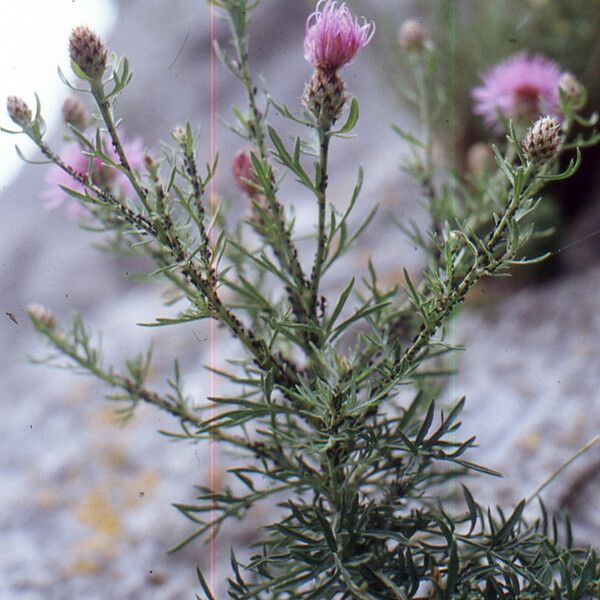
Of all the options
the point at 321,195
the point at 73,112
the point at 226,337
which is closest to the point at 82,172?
the point at 73,112

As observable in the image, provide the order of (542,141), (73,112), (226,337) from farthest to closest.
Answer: (226,337) → (73,112) → (542,141)

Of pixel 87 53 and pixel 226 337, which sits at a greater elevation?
pixel 226 337

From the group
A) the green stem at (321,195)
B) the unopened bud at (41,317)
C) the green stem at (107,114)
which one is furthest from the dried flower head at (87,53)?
the unopened bud at (41,317)

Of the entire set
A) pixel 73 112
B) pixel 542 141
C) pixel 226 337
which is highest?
pixel 226 337

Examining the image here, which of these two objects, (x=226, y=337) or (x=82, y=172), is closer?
(x=82, y=172)

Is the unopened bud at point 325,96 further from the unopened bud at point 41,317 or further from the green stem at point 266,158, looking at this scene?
the unopened bud at point 41,317

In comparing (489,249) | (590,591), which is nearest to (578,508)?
(590,591)

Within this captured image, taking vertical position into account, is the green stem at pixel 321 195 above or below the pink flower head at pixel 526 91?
below

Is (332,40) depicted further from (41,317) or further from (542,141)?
(41,317)

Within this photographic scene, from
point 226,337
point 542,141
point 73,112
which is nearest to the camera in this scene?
point 542,141
